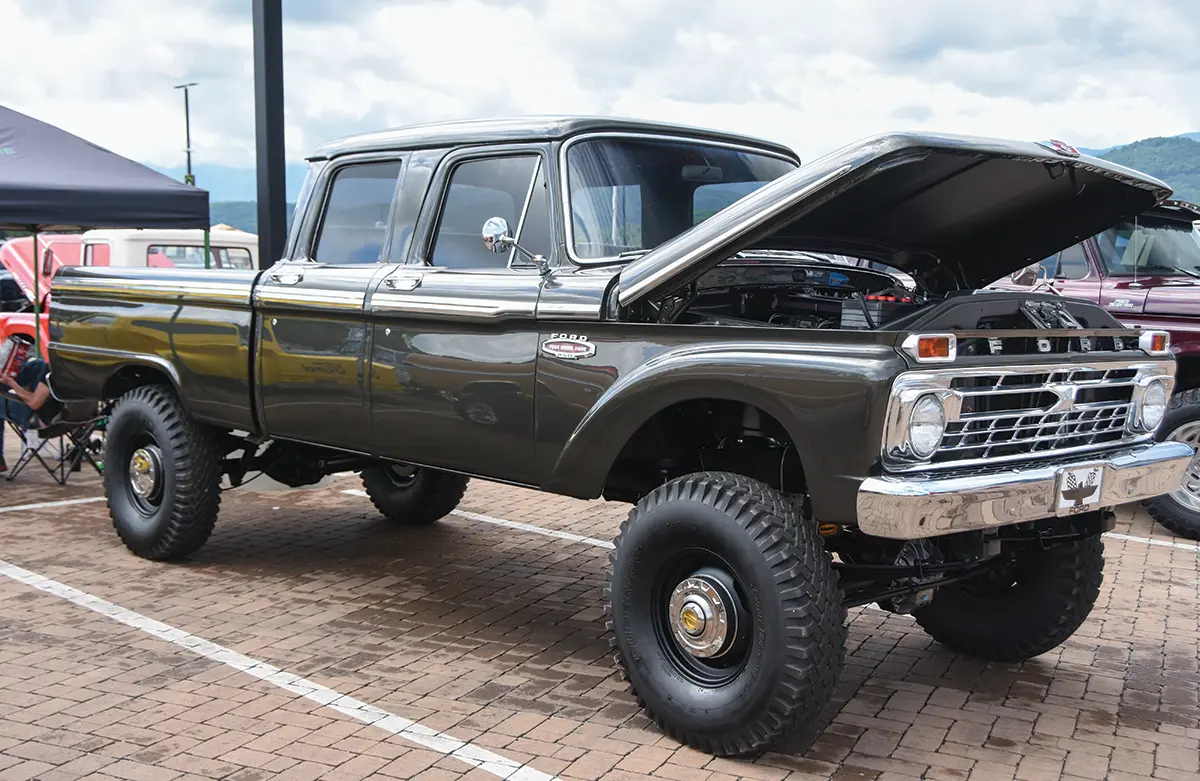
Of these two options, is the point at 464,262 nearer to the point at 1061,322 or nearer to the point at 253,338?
the point at 253,338

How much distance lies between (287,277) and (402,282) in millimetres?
902

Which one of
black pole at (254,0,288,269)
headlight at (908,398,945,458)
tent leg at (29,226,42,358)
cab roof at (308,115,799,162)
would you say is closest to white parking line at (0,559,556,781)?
headlight at (908,398,945,458)

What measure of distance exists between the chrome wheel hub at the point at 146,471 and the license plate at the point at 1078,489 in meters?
4.63

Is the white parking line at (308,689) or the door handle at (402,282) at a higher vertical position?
the door handle at (402,282)

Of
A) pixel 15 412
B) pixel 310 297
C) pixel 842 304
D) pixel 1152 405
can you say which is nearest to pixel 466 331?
pixel 310 297

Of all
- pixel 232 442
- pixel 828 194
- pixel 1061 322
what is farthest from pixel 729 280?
pixel 232 442

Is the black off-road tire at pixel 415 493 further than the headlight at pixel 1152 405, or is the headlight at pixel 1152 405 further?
the black off-road tire at pixel 415 493

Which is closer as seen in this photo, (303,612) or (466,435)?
(466,435)

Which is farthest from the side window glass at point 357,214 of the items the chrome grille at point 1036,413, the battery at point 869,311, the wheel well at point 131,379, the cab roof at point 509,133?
the chrome grille at point 1036,413

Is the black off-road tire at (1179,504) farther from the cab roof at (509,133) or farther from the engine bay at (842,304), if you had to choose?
the cab roof at (509,133)

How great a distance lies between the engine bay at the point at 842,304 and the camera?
13.6ft

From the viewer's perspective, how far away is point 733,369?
3.88m

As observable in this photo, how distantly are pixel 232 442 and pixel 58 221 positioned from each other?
3.62m

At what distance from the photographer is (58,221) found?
29.7 ft
